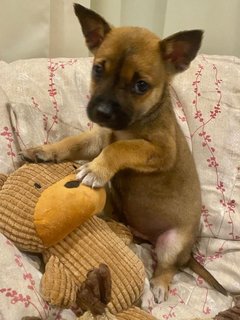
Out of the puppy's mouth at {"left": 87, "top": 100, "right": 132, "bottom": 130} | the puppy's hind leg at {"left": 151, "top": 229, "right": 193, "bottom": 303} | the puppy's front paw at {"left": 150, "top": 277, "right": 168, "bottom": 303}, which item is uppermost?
the puppy's mouth at {"left": 87, "top": 100, "right": 132, "bottom": 130}

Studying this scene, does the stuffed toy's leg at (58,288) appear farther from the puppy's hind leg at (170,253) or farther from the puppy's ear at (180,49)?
the puppy's ear at (180,49)

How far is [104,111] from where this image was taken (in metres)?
1.57

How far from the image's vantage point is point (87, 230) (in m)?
1.55

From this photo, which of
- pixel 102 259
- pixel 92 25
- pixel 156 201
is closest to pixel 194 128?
pixel 156 201

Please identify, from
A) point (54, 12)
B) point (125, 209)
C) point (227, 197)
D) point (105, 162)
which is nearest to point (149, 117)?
point (105, 162)

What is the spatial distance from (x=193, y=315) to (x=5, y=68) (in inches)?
47.1

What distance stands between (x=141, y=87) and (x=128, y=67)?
0.30 feet

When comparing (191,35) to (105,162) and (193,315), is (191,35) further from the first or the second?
(193,315)

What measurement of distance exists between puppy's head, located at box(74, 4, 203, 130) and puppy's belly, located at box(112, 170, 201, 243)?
0.26 m

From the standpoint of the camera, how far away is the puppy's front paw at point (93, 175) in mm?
1567

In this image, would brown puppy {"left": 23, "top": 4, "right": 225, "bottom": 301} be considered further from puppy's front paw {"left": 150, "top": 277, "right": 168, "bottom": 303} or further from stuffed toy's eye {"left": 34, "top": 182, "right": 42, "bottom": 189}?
stuffed toy's eye {"left": 34, "top": 182, "right": 42, "bottom": 189}

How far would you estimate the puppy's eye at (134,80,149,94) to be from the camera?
1.65 m

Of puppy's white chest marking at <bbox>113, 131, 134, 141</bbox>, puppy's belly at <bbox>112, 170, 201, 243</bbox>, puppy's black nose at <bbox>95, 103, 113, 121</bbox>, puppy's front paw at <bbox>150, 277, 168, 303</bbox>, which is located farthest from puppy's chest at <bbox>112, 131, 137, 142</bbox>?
puppy's front paw at <bbox>150, 277, 168, 303</bbox>

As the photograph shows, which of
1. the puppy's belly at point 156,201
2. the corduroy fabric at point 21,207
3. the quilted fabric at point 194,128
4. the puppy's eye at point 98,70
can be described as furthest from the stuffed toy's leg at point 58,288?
the puppy's eye at point 98,70
